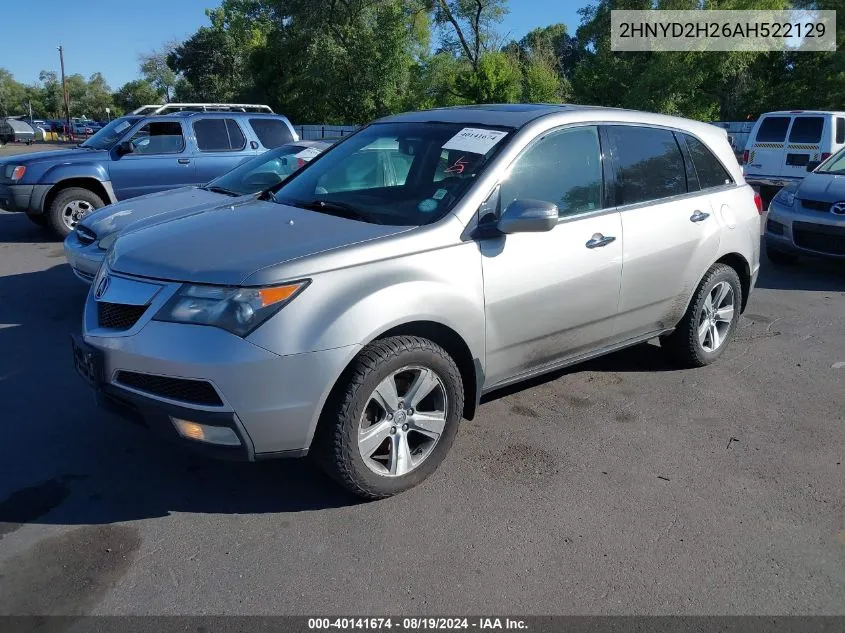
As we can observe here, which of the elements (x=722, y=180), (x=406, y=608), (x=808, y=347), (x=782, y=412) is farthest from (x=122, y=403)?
(x=808, y=347)

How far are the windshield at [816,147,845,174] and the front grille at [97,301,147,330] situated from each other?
334 inches

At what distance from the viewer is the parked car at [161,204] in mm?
5902

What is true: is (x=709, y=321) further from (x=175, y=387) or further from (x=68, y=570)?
(x=68, y=570)

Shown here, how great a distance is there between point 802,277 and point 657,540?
636 centimetres

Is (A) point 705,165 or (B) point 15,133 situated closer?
(A) point 705,165

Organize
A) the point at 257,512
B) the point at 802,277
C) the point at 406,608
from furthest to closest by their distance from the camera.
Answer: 1. the point at 802,277
2. the point at 257,512
3. the point at 406,608

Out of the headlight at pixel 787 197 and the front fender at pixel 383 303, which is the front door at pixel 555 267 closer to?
the front fender at pixel 383 303

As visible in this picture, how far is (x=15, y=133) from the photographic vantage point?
47750mm

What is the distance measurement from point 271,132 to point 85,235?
16.7 ft

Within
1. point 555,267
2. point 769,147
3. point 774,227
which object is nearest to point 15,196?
point 555,267

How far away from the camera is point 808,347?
5727 mm

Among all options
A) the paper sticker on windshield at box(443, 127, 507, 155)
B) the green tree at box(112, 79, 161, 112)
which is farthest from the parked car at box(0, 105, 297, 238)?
the green tree at box(112, 79, 161, 112)

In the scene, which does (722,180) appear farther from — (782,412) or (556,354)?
(556,354)

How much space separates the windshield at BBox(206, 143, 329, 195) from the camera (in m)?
7.09
